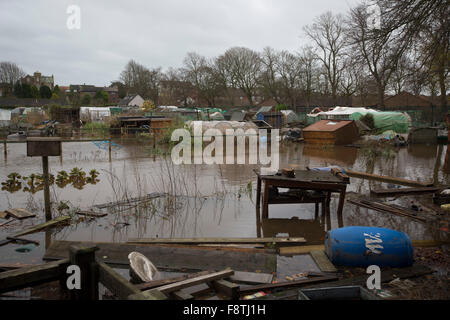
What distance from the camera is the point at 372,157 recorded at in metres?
14.9

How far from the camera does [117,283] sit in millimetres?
2828

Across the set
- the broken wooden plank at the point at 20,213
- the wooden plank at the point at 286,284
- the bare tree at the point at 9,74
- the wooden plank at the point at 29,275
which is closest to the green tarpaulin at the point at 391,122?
the wooden plank at the point at 286,284

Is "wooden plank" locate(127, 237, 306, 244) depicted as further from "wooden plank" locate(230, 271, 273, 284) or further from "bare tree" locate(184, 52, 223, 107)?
"bare tree" locate(184, 52, 223, 107)

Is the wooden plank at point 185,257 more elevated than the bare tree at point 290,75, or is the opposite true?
the bare tree at point 290,75

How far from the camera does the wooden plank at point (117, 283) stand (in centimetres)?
272

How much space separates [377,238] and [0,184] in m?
10.1

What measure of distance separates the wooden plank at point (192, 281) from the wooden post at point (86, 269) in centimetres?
63

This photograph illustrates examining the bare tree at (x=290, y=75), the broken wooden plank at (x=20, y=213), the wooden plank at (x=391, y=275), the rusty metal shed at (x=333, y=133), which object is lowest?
the wooden plank at (x=391, y=275)

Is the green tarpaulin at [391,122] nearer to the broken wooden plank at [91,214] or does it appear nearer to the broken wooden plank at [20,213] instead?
the broken wooden plank at [91,214]

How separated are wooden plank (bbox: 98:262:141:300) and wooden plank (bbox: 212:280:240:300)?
126cm

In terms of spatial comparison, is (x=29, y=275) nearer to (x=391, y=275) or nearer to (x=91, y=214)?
(x=391, y=275)

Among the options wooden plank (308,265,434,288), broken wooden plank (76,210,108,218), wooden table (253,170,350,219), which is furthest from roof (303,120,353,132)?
wooden plank (308,265,434,288)

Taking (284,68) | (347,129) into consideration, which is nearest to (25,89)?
(284,68)
